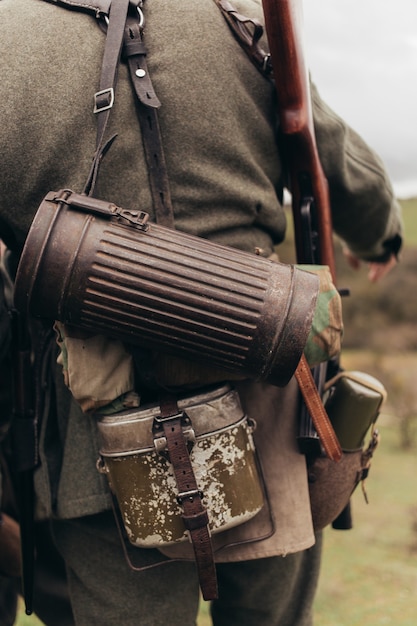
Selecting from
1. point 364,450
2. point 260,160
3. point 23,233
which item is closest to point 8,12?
point 23,233

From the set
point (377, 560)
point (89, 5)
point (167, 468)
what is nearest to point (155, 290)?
point (167, 468)

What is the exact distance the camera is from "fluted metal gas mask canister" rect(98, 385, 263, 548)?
72.2 inches

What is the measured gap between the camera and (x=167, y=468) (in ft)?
6.03

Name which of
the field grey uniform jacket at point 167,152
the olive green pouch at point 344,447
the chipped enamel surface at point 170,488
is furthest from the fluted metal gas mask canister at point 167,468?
the olive green pouch at point 344,447

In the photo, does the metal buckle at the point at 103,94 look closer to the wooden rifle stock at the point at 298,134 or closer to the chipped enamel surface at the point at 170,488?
the wooden rifle stock at the point at 298,134

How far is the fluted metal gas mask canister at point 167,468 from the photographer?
1834 millimetres

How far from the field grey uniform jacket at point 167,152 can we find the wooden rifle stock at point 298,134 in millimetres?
64

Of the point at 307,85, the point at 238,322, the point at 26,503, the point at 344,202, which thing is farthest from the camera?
the point at 344,202

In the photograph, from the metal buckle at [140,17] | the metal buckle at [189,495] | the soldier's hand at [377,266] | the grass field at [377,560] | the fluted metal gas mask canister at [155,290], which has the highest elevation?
the metal buckle at [140,17]

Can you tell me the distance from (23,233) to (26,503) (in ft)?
2.68

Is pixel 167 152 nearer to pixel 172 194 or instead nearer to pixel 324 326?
pixel 172 194

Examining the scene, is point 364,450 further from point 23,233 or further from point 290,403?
point 23,233

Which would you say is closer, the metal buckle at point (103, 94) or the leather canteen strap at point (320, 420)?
the metal buckle at point (103, 94)

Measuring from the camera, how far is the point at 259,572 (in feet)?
7.09
